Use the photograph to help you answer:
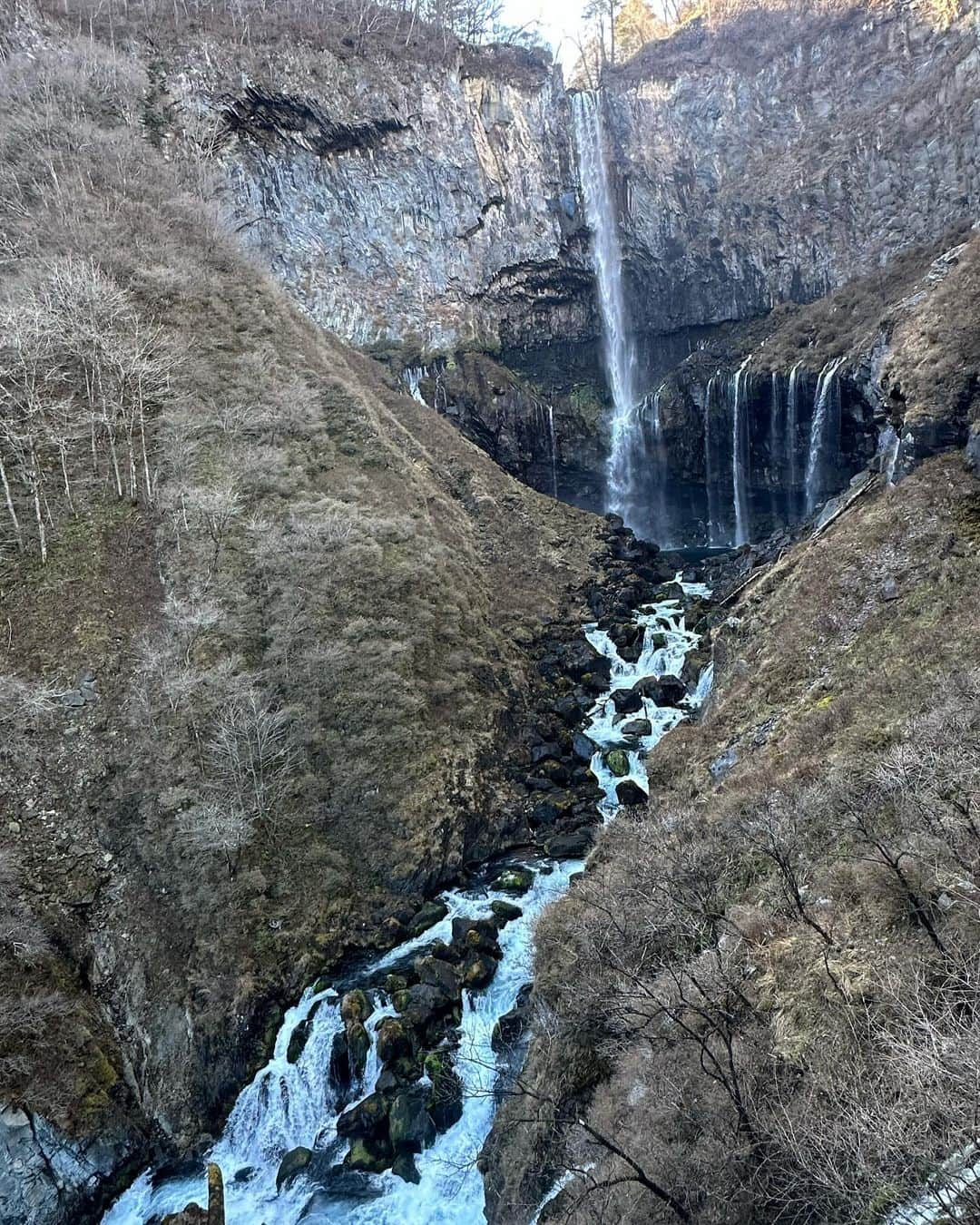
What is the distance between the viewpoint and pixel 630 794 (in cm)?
2422

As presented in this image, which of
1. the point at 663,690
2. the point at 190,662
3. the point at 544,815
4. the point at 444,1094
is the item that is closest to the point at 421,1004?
the point at 444,1094

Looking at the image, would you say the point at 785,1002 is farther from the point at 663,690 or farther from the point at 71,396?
the point at 71,396

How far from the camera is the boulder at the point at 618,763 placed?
2586 centimetres

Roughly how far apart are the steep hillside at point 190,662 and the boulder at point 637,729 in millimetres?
4332

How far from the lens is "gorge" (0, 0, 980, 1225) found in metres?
11.1

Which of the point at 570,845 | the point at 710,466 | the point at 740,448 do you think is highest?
the point at 740,448

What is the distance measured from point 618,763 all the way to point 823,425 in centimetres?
2747

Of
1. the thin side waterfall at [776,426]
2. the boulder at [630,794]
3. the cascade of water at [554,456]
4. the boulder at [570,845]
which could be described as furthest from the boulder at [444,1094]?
Answer: the cascade of water at [554,456]

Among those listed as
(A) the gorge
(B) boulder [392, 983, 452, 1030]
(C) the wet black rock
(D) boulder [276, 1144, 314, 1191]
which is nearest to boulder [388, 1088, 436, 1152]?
(A) the gorge

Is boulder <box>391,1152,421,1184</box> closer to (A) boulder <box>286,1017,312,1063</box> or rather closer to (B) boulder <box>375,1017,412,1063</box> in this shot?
(B) boulder <box>375,1017,412,1063</box>

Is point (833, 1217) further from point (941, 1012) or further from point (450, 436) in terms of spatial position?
point (450, 436)

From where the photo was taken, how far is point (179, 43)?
51.4m

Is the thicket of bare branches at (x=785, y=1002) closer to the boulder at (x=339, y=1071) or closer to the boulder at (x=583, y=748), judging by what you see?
the boulder at (x=339, y=1071)

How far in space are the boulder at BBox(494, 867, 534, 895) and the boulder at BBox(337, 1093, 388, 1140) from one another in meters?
6.52
